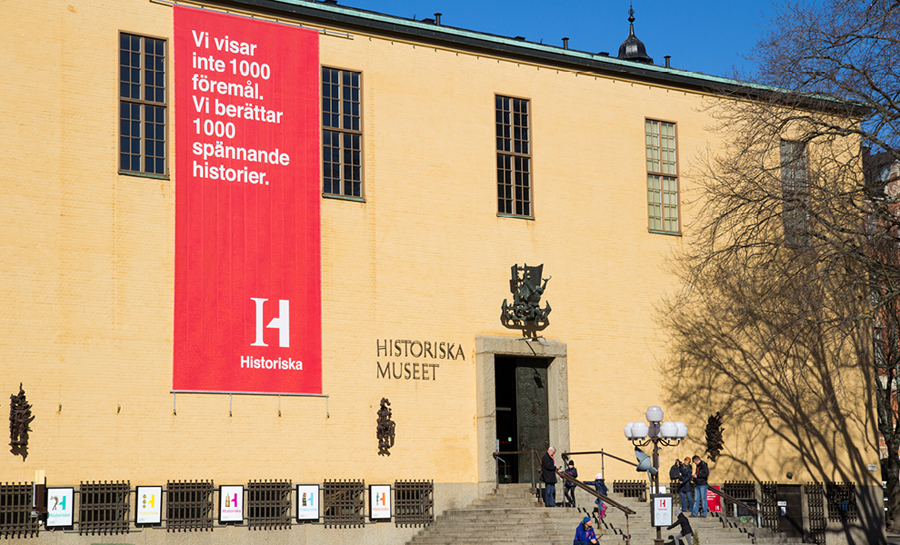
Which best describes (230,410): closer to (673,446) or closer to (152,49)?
(152,49)

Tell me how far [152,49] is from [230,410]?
841 cm

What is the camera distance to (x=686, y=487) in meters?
27.8

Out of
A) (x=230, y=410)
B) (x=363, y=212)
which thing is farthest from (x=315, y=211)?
(x=230, y=410)

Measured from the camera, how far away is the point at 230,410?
2430 centimetres

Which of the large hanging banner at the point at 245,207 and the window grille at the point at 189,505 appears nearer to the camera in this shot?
the window grille at the point at 189,505

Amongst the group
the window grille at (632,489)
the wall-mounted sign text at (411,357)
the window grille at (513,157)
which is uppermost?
the window grille at (513,157)

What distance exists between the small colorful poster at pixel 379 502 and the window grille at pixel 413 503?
0.79 feet

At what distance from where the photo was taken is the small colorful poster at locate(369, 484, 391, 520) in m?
25.5

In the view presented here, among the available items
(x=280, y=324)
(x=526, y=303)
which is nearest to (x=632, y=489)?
(x=526, y=303)

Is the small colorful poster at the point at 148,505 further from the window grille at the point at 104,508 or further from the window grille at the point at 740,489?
the window grille at the point at 740,489

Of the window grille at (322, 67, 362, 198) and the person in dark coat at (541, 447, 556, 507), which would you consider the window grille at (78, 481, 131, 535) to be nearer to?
the window grille at (322, 67, 362, 198)

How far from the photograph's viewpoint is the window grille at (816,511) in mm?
30484

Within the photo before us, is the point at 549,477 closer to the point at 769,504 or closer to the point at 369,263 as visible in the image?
the point at 369,263

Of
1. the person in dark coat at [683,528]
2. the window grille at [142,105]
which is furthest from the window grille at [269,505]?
the person in dark coat at [683,528]
